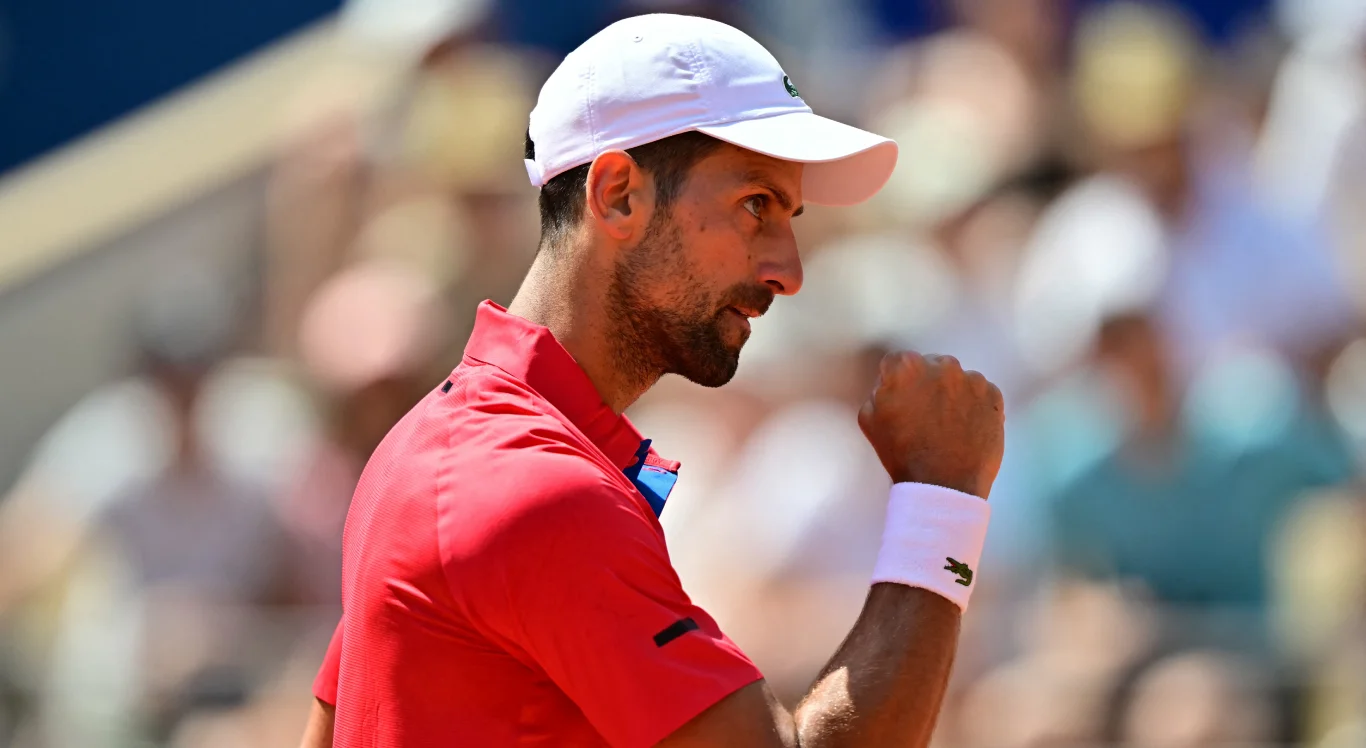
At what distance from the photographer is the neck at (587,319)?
224 cm

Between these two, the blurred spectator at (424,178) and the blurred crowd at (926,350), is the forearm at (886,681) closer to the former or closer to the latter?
the blurred crowd at (926,350)

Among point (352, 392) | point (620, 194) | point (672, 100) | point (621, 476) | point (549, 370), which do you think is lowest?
point (621, 476)

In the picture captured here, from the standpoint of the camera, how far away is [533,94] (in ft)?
22.6

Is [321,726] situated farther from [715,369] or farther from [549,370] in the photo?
[715,369]

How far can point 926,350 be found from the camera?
557cm

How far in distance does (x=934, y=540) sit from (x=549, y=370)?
512 millimetres

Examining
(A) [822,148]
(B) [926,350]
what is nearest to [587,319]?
(A) [822,148]

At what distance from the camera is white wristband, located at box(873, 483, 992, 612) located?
2.07m

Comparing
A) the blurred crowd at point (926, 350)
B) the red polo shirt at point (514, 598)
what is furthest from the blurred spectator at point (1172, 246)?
the red polo shirt at point (514, 598)

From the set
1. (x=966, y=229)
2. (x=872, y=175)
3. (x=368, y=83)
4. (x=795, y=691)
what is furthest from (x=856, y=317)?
(x=872, y=175)

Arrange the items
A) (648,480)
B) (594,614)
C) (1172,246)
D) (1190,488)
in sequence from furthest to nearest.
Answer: (1172,246), (1190,488), (648,480), (594,614)

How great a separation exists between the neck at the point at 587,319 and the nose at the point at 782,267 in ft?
0.61

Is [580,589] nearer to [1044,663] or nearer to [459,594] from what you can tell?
[459,594]

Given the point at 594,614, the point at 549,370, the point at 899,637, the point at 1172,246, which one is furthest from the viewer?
the point at 1172,246
